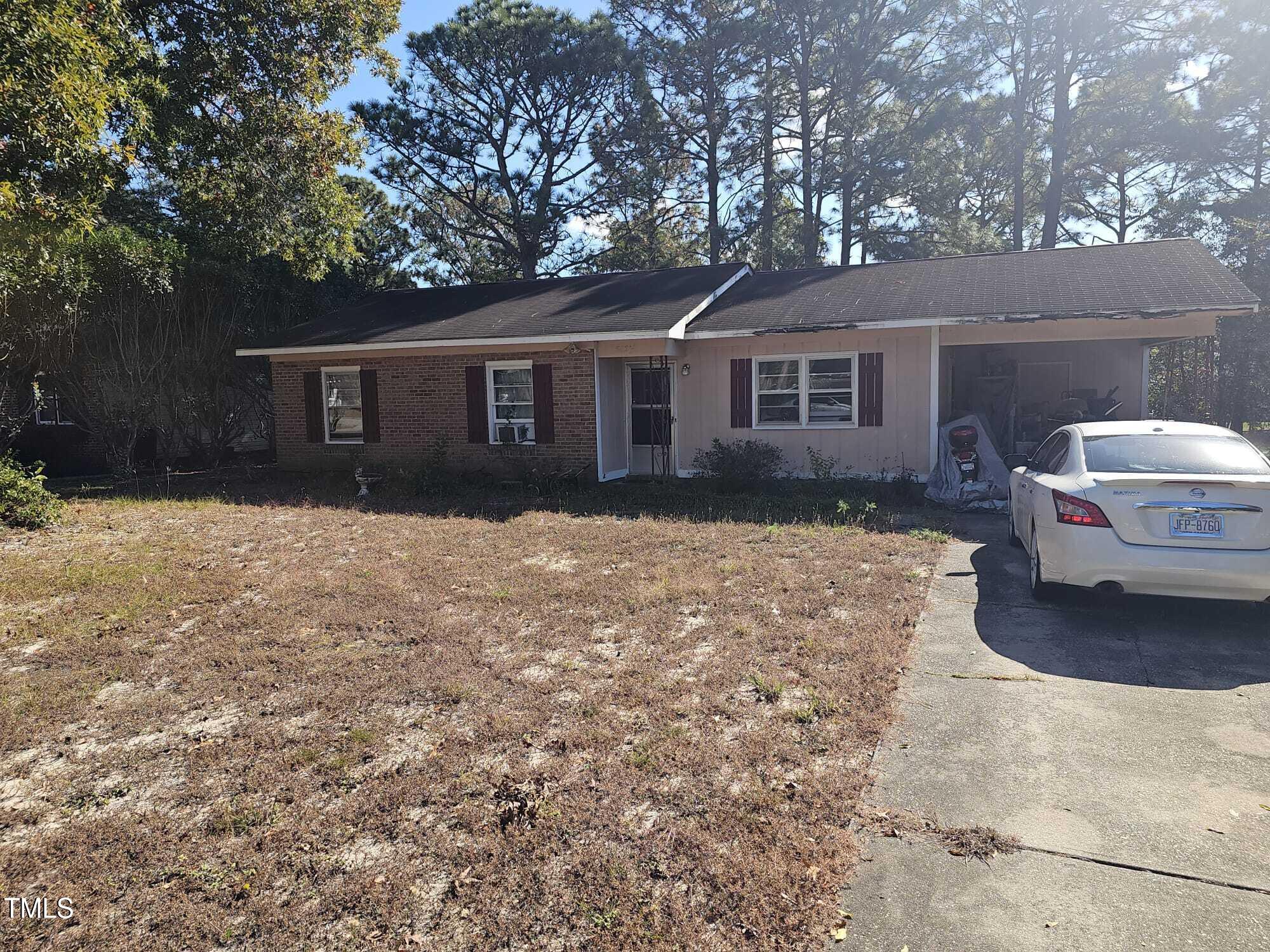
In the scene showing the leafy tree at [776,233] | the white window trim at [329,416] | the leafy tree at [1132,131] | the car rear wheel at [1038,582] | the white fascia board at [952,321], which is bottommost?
the car rear wheel at [1038,582]

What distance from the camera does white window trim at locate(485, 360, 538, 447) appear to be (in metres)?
14.7

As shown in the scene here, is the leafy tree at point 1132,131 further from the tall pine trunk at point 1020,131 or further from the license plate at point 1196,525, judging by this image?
the license plate at point 1196,525

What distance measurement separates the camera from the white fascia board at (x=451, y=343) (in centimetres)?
1316

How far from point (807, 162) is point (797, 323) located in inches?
635

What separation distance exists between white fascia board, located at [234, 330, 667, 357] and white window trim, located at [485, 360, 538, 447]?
64cm

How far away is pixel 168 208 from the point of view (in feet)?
66.0

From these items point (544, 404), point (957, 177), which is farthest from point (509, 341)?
point (957, 177)

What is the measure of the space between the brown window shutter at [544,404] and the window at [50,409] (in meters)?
8.27

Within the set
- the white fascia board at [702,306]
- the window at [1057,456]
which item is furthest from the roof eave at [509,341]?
the window at [1057,456]

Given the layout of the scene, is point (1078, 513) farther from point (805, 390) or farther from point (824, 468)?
point (805, 390)

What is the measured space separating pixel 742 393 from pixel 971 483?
3.99 metres

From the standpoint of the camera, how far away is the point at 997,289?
1332 centimetres

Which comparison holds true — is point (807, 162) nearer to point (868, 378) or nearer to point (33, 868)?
point (868, 378)

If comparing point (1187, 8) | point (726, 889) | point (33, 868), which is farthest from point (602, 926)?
point (1187, 8)
